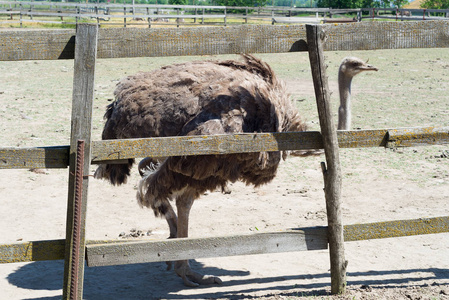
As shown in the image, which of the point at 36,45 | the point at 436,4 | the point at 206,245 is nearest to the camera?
the point at 36,45

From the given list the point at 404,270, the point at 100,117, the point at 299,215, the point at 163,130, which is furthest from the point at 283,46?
the point at 100,117

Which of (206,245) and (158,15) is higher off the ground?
(158,15)

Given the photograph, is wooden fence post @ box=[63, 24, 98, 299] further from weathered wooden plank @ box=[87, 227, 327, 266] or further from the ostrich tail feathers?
the ostrich tail feathers

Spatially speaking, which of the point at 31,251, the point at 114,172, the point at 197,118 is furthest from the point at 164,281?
the point at 31,251

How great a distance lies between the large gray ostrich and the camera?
3801 mm

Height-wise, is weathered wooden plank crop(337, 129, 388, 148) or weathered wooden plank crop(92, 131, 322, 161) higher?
weathered wooden plank crop(337, 129, 388, 148)

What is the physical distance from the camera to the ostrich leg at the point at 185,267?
4082mm

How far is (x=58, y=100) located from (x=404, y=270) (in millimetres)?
7208

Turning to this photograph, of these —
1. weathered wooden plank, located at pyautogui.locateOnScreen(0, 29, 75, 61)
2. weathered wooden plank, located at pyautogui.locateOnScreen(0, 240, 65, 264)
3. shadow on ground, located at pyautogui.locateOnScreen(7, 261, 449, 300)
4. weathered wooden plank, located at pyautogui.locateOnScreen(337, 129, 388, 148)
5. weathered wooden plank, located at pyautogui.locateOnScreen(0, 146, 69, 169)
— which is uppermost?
weathered wooden plank, located at pyautogui.locateOnScreen(0, 29, 75, 61)

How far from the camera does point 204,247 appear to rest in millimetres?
3236

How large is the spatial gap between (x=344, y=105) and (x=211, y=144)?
5.22 ft

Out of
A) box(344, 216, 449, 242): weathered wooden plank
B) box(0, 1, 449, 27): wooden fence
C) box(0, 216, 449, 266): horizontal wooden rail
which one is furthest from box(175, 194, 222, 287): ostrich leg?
box(0, 1, 449, 27): wooden fence

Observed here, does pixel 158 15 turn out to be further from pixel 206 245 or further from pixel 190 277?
pixel 206 245

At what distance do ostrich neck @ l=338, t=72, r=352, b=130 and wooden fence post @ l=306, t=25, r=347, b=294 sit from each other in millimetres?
1035
